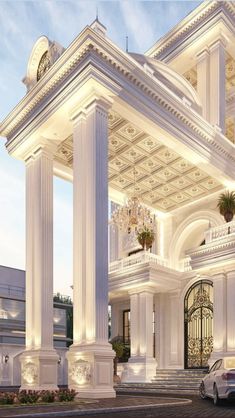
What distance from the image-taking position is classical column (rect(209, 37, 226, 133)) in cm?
2288

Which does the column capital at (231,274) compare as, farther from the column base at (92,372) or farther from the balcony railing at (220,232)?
the column base at (92,372)

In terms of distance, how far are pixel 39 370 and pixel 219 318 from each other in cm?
725

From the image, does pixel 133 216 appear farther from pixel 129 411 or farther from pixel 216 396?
pixel 129 411

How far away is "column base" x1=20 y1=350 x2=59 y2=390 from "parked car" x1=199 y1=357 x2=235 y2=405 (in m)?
5.04

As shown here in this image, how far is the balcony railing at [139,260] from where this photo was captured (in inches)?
929

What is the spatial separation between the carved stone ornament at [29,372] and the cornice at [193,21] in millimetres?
16608

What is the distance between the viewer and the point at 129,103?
16203 mm

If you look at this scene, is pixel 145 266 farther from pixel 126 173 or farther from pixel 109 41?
pixel 109 41

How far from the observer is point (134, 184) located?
23.7 meters

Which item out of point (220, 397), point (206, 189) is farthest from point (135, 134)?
point (220, 397)

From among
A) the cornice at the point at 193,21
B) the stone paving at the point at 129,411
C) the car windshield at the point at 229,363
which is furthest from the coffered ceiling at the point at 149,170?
the stone paving at the point at 129,411

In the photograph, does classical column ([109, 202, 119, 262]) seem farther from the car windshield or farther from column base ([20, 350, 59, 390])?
the car windshield

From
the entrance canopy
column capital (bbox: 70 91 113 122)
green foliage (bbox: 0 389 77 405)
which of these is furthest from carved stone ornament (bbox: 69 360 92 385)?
the entrance canopy

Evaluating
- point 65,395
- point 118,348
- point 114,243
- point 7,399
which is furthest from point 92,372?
point 114,243
